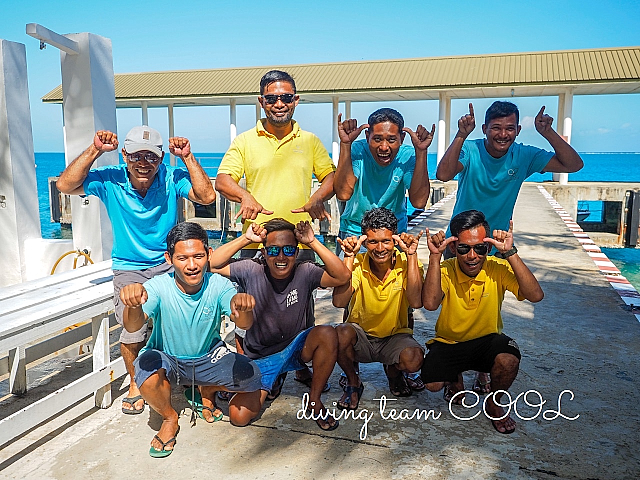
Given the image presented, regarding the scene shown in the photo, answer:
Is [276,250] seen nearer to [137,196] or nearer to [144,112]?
[137,196]

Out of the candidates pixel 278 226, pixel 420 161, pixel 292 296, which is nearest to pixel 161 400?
pixel 292 296

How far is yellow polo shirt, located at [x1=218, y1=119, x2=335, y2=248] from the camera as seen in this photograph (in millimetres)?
3619

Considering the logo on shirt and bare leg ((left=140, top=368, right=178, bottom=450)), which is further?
the logo on shirt

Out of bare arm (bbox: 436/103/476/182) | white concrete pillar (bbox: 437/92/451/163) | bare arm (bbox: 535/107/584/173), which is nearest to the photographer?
bare arm (bbox: 436/103/476/182)

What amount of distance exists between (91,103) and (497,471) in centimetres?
477

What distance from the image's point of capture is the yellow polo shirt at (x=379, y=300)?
11.3ft

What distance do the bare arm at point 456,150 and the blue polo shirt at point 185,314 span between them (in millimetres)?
1691

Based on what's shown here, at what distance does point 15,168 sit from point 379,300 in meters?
4.53

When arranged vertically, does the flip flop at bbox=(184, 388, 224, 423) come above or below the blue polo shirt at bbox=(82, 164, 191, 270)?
below

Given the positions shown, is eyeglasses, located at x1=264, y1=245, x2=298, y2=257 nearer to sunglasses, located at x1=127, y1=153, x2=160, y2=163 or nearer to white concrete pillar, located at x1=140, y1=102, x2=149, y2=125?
sunglasses, located at x1=127, y1=153, x2=160, y2=163

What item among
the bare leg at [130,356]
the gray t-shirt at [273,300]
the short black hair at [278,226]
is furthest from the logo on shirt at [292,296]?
the bare leg at [130,356]

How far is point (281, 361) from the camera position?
129 inches

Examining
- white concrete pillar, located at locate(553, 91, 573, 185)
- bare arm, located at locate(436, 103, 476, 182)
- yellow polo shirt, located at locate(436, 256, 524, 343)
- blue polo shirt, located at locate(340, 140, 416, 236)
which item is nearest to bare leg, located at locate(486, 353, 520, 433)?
yellow polo shirt, located at locate(436, 256, 524, 343)

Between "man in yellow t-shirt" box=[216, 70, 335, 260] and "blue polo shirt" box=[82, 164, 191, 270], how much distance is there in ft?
1.30
